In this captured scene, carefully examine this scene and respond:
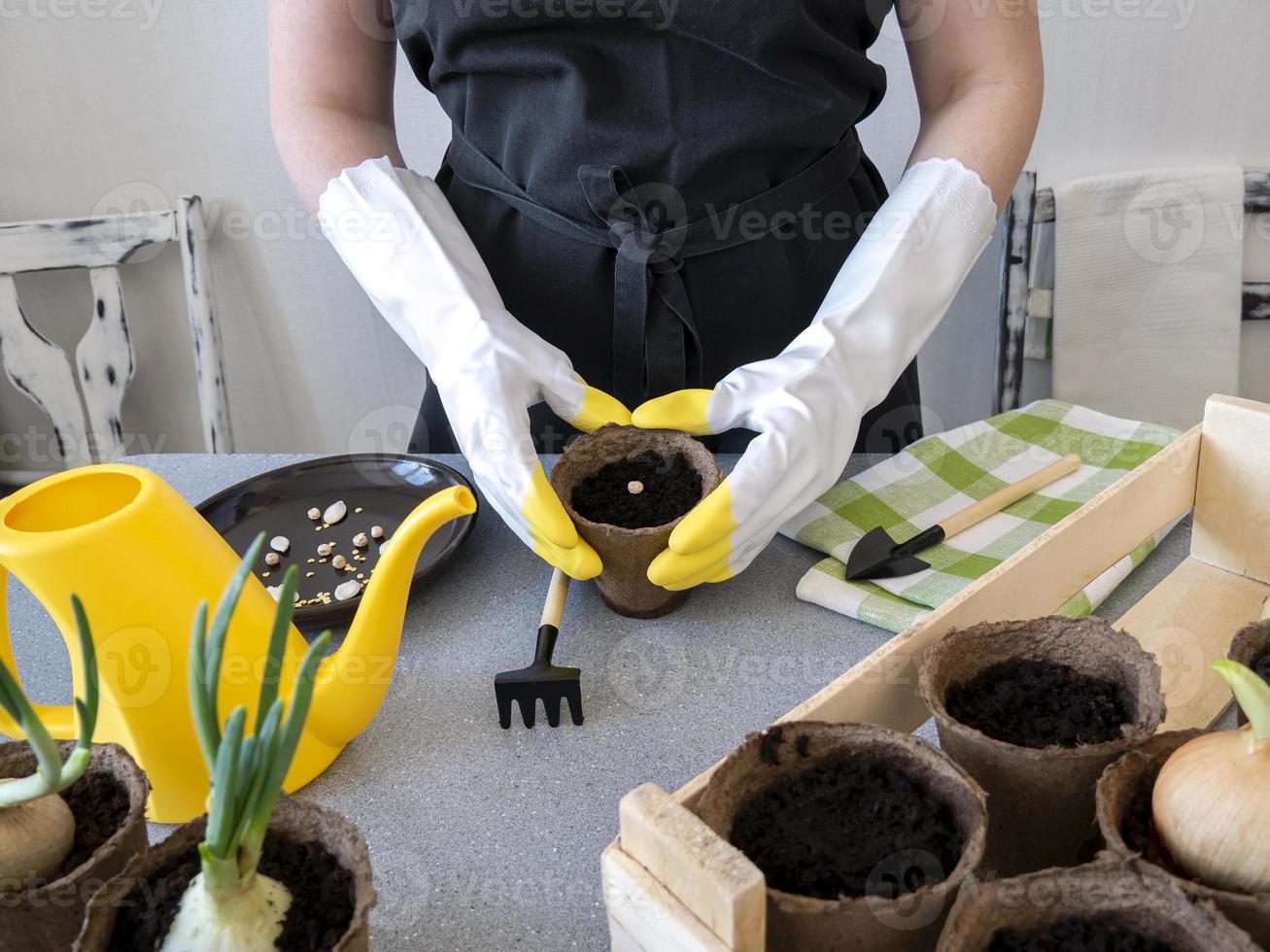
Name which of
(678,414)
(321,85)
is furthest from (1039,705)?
(321,85)

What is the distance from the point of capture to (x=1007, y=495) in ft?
2.45

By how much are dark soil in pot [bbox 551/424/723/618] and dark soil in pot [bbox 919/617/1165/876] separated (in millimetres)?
214

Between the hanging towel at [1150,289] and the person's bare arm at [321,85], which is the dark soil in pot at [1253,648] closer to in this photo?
the person's bare arm at [321,85]

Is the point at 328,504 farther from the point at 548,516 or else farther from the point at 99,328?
the point at 99,328

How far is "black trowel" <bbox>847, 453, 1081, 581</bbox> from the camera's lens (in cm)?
67

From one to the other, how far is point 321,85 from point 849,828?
81cm

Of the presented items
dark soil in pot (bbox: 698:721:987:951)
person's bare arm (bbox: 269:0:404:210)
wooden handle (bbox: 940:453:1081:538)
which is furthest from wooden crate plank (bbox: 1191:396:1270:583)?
person's bare arm (bbox: 269:0:404:210)

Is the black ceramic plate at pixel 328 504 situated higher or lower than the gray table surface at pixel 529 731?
higher

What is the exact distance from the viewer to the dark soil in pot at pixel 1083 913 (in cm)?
30

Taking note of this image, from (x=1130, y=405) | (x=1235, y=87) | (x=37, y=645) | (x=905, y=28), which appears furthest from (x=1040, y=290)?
(x=37, y=645)

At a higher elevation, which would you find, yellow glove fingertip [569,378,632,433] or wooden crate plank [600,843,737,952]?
yellow glove fingertip [569,378,632,433]

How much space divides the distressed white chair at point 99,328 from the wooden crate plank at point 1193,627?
1254 millimetres

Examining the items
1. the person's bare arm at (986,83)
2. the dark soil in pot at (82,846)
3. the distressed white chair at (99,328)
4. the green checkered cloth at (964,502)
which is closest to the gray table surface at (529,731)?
the green checkered cloth at (964,502)

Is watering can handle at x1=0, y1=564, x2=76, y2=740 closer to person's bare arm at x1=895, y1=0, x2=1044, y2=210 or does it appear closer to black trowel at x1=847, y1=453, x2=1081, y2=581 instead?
black trowel at x1=847, y1=453, x2=1081, y2=581
